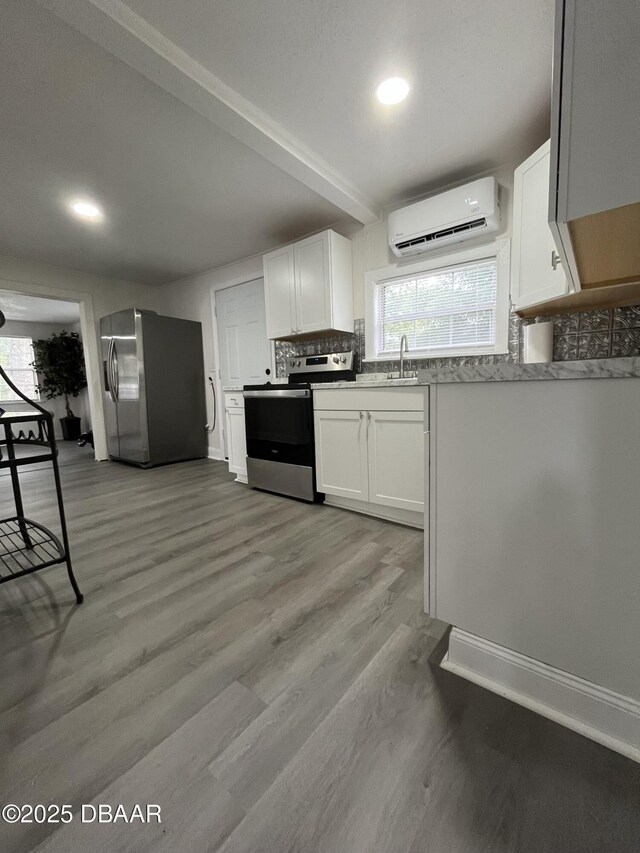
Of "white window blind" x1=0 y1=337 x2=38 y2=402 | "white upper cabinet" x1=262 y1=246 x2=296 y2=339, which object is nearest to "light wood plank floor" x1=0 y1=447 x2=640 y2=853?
"white upper cabinet" x1=262 y1=246 x2=296 y2=339

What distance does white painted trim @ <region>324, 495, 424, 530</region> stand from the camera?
222cm

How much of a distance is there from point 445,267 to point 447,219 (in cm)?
33

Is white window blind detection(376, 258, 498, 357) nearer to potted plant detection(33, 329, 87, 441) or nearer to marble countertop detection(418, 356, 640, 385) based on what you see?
marble countertop detection(418, 356, 640, 385)

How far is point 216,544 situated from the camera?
203cm

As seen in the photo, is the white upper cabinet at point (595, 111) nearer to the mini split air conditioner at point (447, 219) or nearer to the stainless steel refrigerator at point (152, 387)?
the mini split air conditioner at point (447, 219)

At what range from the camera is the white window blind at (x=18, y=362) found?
666 centimetres

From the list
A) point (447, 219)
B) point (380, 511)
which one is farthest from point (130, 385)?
point (447, 219)

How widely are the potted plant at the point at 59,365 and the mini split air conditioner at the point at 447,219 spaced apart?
656 cm

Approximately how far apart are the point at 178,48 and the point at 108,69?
36 cm

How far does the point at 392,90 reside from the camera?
1.70 metres

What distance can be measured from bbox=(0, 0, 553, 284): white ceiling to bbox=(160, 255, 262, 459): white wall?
1234mm

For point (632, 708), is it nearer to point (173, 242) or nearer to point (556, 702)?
point (556, 702)

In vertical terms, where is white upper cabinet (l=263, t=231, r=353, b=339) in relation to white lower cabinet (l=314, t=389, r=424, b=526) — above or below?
above

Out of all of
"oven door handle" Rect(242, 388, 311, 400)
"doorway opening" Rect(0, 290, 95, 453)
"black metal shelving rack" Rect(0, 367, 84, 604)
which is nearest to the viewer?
"black metal shelving rack" Rect(0, 367, 84, 604)
